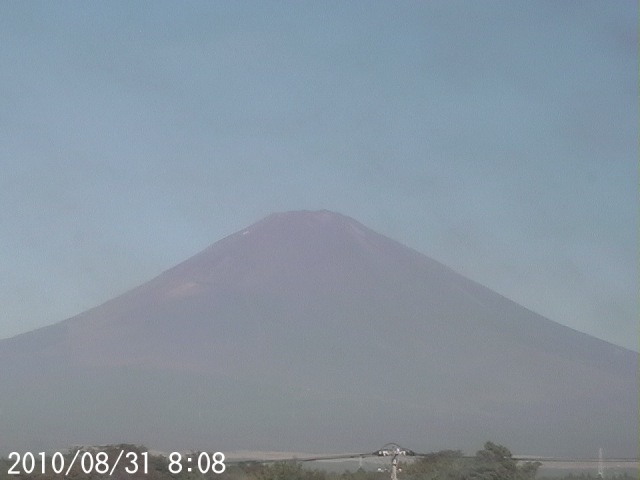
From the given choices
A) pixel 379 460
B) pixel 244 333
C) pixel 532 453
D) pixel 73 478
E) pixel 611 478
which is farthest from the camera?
pixel 244 333

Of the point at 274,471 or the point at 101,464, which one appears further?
the point at 274,471

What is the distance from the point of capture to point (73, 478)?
150ft

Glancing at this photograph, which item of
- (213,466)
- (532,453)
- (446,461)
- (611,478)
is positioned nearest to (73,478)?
(213,466)

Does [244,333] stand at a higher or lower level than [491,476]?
higher

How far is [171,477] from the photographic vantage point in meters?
48.6

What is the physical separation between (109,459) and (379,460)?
103ft

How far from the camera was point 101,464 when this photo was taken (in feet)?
153

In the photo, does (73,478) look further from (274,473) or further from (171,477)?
(274,473)

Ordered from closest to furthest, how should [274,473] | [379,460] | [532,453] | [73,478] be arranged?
[73,478], [274,473], [379,460], [532,453]

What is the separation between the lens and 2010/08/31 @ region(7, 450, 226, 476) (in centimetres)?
4572

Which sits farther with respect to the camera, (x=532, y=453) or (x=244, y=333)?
(x=244, y=333)

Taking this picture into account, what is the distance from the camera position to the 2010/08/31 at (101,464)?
150 feet

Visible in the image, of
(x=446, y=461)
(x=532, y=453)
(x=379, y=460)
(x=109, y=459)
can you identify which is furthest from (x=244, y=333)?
(x=109, y=459)

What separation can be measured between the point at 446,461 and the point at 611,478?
480 inches
